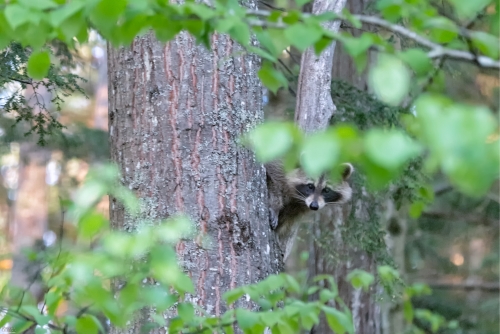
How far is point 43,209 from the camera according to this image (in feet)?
41.8

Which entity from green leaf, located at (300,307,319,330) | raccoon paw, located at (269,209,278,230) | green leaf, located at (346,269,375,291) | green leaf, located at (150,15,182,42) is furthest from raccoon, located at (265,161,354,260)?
green leaf, located at (150,15,182,42)

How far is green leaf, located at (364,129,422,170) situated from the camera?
1.16 meters

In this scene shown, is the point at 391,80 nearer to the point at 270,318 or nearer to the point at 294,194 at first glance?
the point at 270,318

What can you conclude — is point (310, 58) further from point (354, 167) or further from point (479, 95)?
point (479, 95)

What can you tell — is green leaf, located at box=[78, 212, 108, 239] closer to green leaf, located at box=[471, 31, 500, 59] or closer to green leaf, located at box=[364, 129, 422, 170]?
green leaf, located at box=[364, 129, 422, 170]

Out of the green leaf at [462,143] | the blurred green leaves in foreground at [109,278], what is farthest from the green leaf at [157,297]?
the green leaf at [462,143]

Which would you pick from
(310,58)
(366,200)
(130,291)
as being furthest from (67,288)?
(366,200)

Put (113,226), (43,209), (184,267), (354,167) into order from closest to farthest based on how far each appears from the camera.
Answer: (184,267) → (113,226) → (354,167) → (43,209)

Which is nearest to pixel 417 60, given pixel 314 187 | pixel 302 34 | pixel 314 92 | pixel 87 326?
pixel 302 34

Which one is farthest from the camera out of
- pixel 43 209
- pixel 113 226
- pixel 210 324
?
pixel 43 209

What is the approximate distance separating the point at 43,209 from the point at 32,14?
11.6 meters

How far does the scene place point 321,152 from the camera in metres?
1.18

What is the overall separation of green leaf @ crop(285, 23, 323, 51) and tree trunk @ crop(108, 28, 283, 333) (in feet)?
5.52

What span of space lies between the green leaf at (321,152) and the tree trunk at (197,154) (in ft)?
6.48
